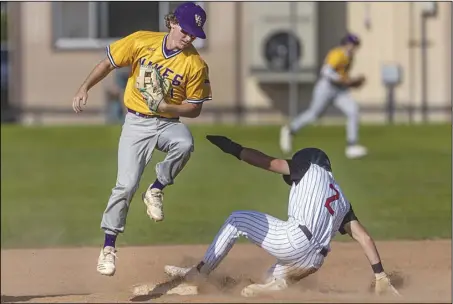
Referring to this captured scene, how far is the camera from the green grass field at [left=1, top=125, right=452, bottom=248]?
37.5 feet

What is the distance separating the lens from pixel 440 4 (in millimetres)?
24156

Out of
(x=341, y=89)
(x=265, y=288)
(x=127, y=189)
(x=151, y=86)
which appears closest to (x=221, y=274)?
(x=265, y=288)

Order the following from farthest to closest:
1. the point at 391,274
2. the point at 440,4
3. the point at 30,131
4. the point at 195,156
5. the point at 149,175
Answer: the point at 440,4
the point at 30,131
the point at 195,156
the point at 149,175
the point at 391,274

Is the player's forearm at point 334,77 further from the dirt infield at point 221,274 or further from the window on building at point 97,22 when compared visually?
the window on building at point 97,22

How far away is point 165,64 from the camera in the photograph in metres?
6.79

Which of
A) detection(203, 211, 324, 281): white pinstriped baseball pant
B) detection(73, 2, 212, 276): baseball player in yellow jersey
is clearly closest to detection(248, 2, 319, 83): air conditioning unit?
detection(203, 211, 324, 281): white pinstriped baseball pant

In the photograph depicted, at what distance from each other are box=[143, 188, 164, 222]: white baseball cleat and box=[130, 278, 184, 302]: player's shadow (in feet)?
2.05

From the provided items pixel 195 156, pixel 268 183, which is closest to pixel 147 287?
pixel 268 183

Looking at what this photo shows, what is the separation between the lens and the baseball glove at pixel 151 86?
6.60 meters

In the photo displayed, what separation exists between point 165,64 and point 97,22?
17.5 metres

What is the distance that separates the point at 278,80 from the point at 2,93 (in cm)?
648

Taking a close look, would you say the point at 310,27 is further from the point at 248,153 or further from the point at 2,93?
the point at 248,153

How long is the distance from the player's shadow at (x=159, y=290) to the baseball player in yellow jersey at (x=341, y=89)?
7.96 m

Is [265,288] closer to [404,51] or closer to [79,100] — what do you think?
[79,100]
